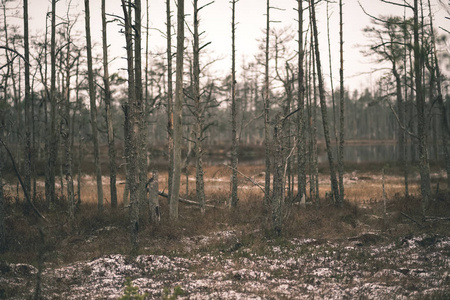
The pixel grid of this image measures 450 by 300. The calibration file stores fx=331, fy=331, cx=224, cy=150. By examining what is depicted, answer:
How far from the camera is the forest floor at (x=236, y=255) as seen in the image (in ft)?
20.6

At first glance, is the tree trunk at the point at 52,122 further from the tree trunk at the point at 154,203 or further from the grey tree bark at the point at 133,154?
the grey tree bark at the point at 133,154

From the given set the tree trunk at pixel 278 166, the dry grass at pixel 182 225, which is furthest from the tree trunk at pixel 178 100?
the tree trunk at pixel 278 166

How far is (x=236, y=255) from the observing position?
28.8ft

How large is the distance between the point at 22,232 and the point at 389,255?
415 inches

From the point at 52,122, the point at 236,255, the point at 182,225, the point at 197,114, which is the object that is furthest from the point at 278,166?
the point at 52,122

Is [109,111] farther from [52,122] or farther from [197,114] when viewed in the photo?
[197,114]

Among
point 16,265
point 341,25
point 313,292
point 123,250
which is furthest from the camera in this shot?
point 341,25

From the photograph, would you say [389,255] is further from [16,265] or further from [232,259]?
[16,265]

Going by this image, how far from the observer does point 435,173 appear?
25.3 m

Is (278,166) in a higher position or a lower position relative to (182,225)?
higher

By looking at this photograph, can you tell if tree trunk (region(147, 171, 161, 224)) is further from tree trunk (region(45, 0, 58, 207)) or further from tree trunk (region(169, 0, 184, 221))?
tree trunk (region(45, 0, 58, 207))

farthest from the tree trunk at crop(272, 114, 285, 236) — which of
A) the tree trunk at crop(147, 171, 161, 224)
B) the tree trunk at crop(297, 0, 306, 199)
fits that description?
the tree trunk at crop(147, 171, 161, 224)

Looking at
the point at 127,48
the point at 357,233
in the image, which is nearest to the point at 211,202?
the point at 357,233

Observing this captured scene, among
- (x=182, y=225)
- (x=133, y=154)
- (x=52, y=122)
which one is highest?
(x=52, y=122)
